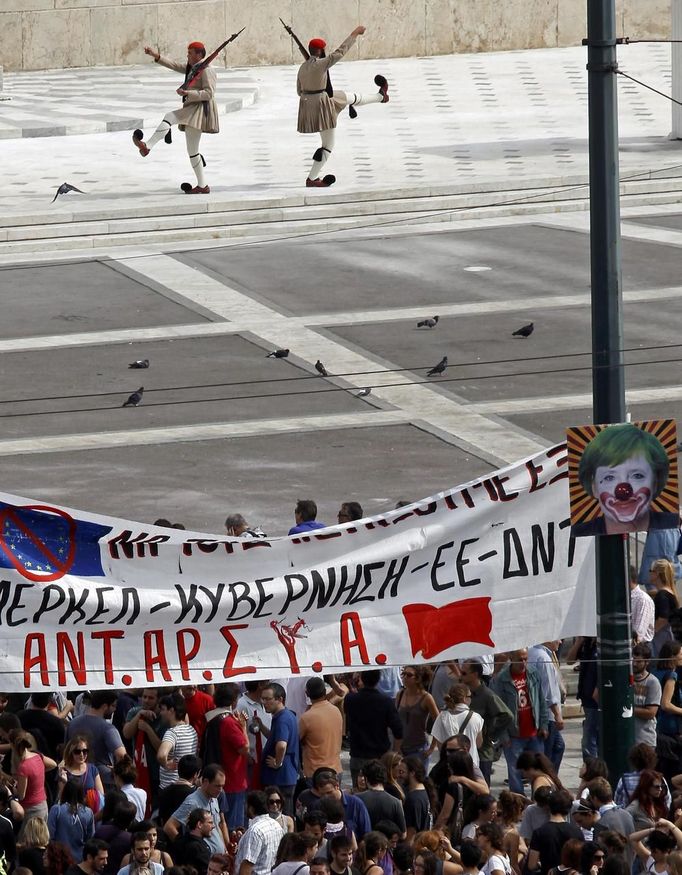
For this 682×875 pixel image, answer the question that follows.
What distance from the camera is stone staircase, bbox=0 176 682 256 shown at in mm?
27000

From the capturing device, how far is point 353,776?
11656 millimetres

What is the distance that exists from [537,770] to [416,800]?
664 millimetres

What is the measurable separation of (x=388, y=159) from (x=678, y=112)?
4719 mm

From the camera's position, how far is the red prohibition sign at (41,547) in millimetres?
9523

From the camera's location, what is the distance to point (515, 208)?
92.5ft

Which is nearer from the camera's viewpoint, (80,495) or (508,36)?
(80,495)

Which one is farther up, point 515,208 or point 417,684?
point 515,208

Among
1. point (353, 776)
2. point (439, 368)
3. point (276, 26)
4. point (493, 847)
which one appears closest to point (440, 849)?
point (493, 847)

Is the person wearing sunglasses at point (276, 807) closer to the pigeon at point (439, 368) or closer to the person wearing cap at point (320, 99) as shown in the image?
the pigeon at point (439, 368)

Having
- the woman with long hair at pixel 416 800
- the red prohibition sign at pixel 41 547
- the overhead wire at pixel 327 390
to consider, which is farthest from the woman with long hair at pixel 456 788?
the overhead wire at pixel 327 390

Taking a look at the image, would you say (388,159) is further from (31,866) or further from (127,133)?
(31,866)

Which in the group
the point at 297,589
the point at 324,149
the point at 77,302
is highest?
the point at 324,149

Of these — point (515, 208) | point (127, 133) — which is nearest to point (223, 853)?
point (515, 208)

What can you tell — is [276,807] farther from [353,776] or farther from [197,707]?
[353,776]
